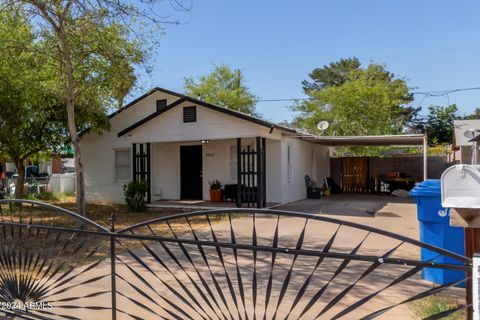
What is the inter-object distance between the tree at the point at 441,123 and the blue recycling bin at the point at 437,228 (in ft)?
110

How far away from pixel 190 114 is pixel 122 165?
4.68m

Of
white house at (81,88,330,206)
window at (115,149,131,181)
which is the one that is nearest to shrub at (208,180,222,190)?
white house at (81,88,330,206)

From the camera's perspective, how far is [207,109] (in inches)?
516

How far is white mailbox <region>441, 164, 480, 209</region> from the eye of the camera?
88.8 inches

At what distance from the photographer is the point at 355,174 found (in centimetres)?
2081

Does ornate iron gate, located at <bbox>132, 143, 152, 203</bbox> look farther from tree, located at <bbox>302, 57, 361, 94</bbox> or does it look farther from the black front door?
tree, located at <bbox>302, 57, 361, 94</bbox>

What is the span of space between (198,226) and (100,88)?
5469mm

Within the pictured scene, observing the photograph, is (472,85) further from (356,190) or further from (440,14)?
(356,190)

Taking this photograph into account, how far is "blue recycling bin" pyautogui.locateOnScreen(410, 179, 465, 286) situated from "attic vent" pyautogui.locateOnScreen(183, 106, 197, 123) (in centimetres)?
951

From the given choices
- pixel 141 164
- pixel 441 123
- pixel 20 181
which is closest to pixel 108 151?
pixel 141 164

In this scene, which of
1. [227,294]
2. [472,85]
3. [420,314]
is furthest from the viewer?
[472,85]

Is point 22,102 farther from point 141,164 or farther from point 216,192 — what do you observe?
point 216,192

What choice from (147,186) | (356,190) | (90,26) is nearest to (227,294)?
(90,26)

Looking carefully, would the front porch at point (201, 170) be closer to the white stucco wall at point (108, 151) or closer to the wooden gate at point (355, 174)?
the white stucco wall at point (108, 151)
